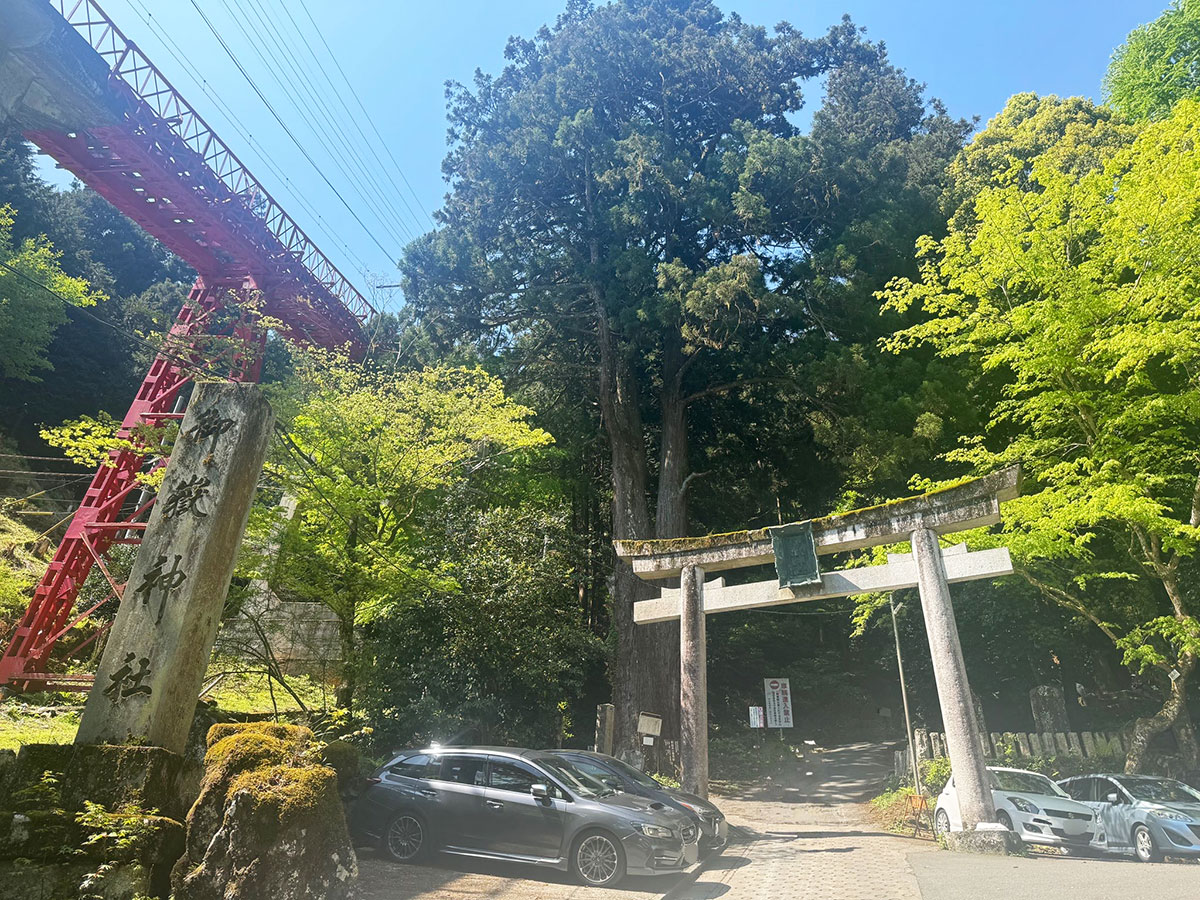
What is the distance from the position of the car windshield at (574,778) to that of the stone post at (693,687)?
2142mm

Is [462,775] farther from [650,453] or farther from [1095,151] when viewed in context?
[1095,151]

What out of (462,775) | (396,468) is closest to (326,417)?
(396,468)

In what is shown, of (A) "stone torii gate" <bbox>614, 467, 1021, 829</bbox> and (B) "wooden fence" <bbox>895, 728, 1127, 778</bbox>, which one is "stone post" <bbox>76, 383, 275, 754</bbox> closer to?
(A) "stone torii gate" <bbox>614, 467, 1021, 829</bbox>

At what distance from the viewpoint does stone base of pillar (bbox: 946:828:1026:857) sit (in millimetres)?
7441

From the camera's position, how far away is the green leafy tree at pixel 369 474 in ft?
37.4

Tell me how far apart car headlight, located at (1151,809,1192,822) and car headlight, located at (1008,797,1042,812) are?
61.7 inches

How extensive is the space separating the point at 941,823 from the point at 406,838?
278 inches

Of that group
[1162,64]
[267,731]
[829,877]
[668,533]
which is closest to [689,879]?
[829,877]

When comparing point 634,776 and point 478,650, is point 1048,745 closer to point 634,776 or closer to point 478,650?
point 634,776

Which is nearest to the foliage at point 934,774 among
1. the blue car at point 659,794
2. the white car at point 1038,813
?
the white car at point 1038,813

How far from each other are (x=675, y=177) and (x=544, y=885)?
14089 millimetres

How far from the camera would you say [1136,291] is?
9516 mm

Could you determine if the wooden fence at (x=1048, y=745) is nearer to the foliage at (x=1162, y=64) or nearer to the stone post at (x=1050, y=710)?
the stone post at (x=1050, y=710)

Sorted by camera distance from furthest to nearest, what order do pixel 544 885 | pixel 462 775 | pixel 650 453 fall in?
pixel 650 453 < pixel 462 775 < pixel 544 885
